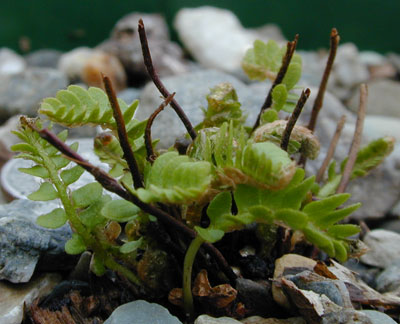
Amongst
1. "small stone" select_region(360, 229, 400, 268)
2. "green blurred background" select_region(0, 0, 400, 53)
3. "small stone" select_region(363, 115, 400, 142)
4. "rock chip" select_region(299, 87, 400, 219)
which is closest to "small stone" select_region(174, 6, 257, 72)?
"green blurred background" select_region(0, 0, 400, 53)

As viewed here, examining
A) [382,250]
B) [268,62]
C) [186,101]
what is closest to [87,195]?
[268,62]

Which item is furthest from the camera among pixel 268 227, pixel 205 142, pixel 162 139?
pixel 162 139

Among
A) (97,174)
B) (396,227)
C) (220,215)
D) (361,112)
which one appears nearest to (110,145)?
(97,174)

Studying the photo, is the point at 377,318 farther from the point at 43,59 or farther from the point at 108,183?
the point at 43,59

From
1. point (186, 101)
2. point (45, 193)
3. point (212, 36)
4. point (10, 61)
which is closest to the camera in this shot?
point (45, 193)

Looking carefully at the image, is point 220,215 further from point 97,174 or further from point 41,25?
point 41,25

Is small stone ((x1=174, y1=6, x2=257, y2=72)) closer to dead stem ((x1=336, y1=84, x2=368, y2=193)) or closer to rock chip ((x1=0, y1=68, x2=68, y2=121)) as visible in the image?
rock chip ((x1=0, y1=68, x2=68, y2=121))
